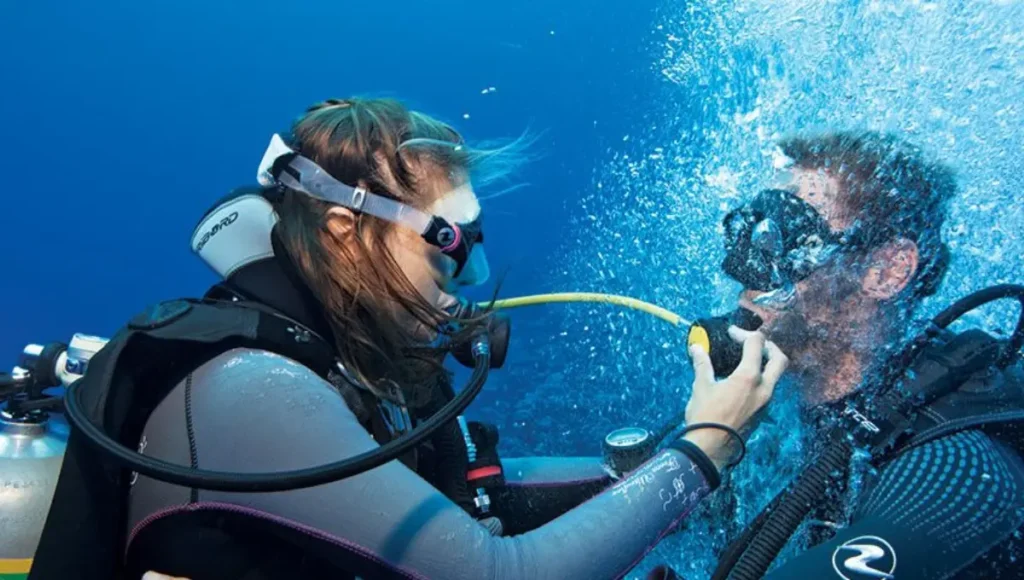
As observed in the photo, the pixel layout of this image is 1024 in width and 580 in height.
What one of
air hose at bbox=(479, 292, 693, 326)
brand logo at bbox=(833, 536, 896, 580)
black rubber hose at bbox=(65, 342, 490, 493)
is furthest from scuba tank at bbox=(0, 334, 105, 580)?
brand logo at bbox=(833, 536, 896, 580)

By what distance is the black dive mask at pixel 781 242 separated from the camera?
7.32ft

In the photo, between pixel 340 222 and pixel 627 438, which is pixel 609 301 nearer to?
pixel 627 438

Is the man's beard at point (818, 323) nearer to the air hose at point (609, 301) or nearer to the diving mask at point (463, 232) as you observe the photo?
the air hose at point (609, 301)

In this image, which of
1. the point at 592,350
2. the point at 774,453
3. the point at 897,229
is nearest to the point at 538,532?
the point at 774,453

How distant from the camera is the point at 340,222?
1812 millimetres

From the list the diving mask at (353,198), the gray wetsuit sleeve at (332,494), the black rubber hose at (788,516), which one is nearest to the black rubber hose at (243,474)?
the gray wetsuit sleeve at (332,494)

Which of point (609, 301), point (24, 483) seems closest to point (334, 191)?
point (24, 483)

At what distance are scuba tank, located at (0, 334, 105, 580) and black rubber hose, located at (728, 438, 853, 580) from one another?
1.84 metres

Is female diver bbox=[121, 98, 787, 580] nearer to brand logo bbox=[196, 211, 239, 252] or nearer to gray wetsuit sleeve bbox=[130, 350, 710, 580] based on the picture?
gray wetsuit sleeve bbox=[130, 350, 710, 580]

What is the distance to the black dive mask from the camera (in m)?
2.23

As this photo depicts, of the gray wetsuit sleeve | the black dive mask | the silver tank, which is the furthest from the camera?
the black dive mask

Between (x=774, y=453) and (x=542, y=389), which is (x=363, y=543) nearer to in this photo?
(x=774, y=453)

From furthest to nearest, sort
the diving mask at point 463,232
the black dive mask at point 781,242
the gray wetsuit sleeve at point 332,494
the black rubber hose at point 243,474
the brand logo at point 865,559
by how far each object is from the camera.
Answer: the black dive mask at point 781,242, the diving mask at point 463,232, the brand logo at point 865,559, the gray wetsuit sleeve at point 332,494, the black rubber hose at point 243,474

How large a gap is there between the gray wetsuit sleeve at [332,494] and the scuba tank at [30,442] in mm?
472
